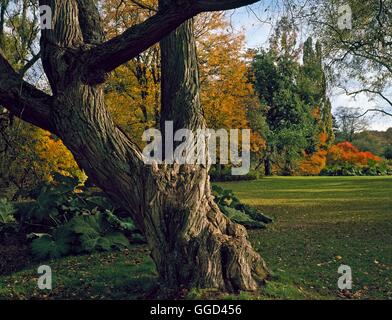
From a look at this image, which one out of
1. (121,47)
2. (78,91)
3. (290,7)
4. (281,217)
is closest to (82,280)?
(78,91)

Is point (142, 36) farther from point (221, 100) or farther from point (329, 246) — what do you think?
point (221, 100)

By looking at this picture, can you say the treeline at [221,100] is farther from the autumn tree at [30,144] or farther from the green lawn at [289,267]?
the green lawn at [289,267]

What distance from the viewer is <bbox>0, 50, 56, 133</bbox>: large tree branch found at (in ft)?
19.9

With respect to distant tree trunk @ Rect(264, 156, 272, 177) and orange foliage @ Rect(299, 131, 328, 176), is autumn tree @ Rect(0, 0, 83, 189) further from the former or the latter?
orange foliage @ Rect(299, 131, 328, 176)

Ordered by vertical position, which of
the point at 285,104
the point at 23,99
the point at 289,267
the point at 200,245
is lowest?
the point at 289,267

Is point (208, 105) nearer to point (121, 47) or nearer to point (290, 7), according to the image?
point (290, 7)

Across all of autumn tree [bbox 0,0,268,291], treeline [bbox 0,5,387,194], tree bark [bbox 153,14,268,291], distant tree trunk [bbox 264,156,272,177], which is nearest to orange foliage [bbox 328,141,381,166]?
treeline [bbox 0,5,387,194]

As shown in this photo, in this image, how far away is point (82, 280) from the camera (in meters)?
6.54

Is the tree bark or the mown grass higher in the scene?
the tree bark

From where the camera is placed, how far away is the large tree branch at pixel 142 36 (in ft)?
15.7

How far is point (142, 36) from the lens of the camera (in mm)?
5305

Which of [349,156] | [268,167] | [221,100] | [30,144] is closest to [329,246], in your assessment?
[30,144]

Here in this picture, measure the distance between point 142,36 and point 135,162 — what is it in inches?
59.8
